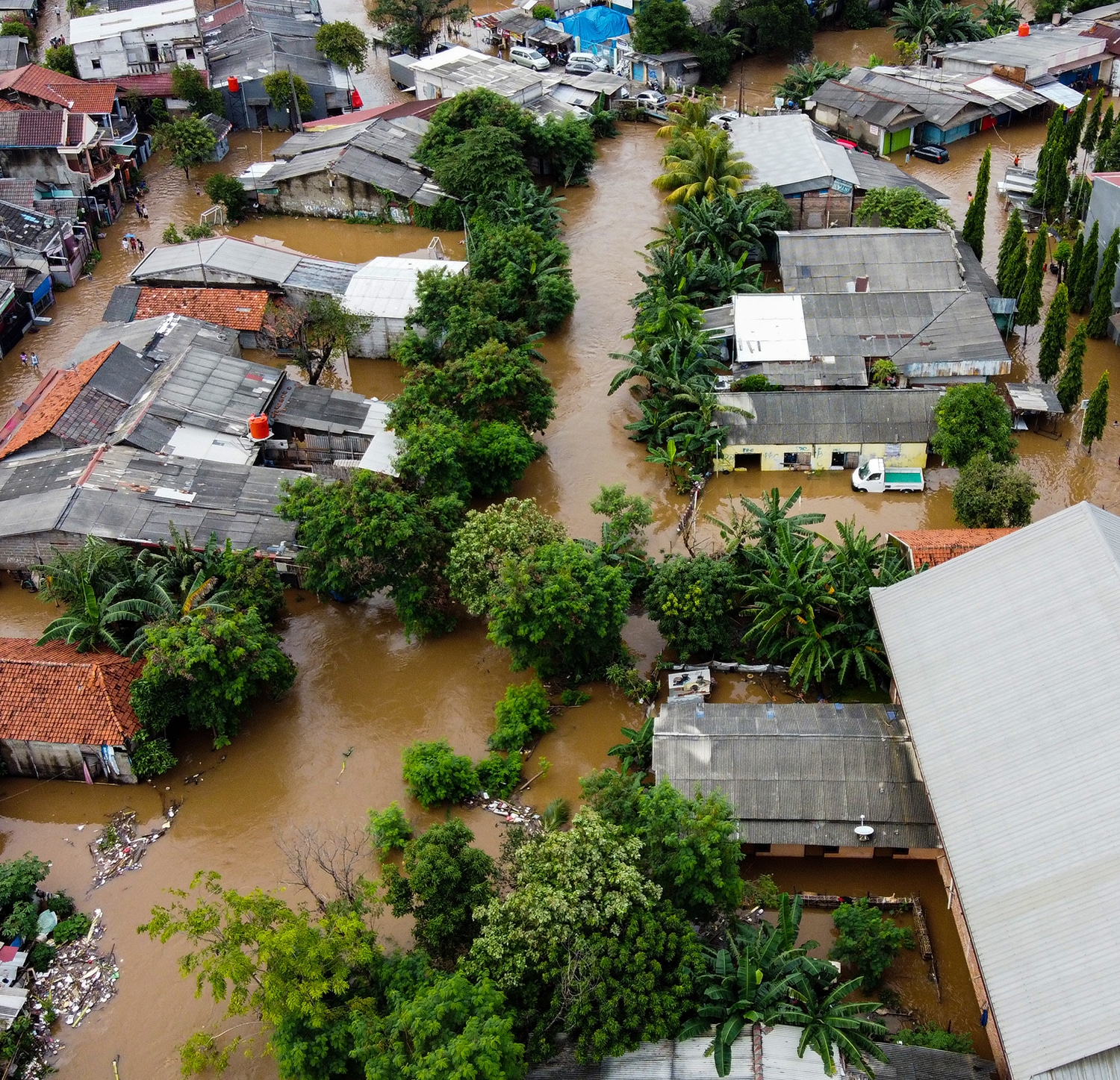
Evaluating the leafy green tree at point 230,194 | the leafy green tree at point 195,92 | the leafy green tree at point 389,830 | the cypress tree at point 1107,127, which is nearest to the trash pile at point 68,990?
the leafy green tree at point 389,830

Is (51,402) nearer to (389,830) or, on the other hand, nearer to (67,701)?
(67,701)

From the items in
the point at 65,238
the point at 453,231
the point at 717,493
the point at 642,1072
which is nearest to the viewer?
the point at 642,1072

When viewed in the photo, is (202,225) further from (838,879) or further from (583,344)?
(838,879)

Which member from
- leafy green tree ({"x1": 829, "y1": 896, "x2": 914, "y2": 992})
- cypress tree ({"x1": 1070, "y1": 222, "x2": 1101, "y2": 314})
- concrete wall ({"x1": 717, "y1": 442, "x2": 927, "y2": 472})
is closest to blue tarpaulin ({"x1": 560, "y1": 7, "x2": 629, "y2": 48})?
cypress tree ({"x1": 1070, "y1": 222, "x2": 1101, "y2": 314})

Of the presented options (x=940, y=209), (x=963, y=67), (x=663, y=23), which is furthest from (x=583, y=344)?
(x=963, y=67)

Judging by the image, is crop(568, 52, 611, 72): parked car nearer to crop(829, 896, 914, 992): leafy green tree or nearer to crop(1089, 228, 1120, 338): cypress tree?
crop(1089, 228, 1120, 338): cypress tree
